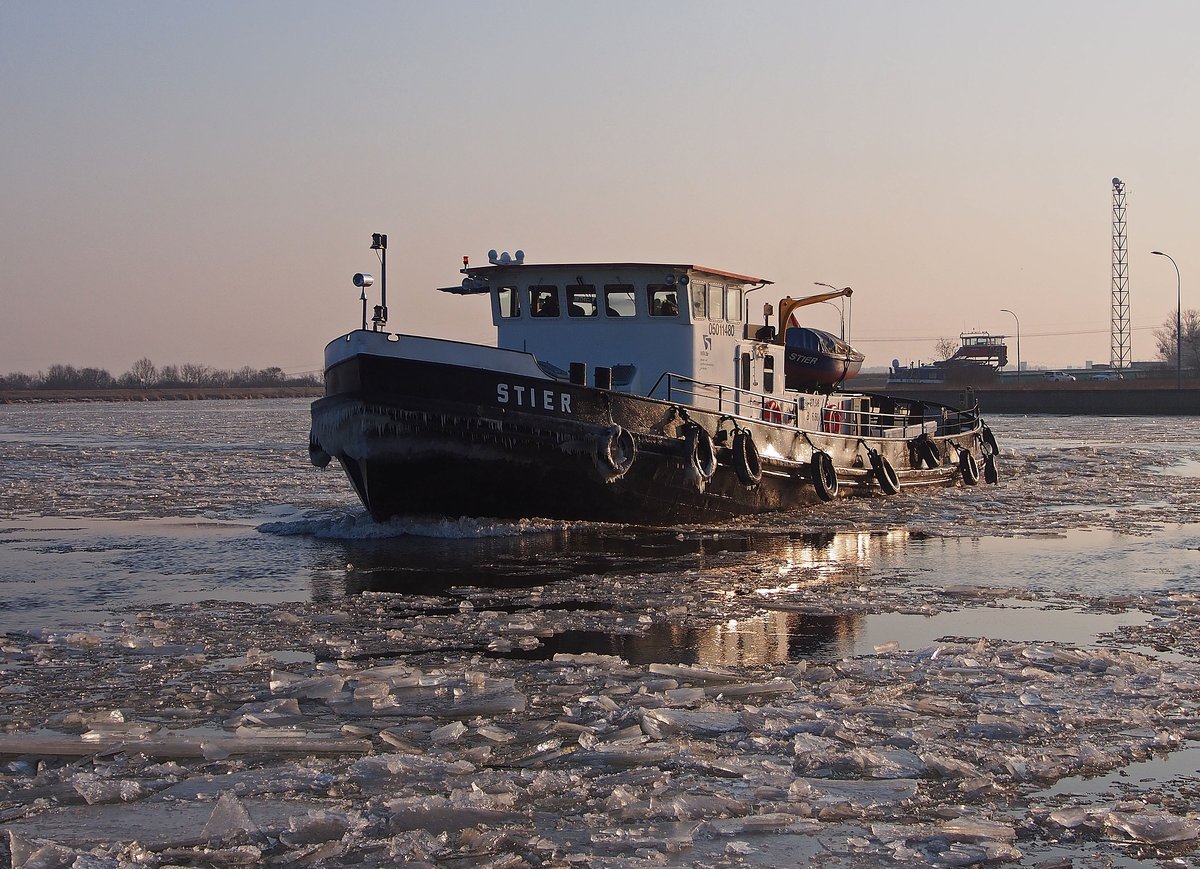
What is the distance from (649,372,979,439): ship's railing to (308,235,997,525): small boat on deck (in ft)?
0.16

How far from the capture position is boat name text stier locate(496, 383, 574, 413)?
14055 mm

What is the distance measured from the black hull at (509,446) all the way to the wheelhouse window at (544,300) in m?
2.33

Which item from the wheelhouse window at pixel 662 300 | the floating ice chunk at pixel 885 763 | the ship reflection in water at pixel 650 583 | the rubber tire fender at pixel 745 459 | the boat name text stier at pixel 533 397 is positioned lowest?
the floating ice chunk at pixel 885 763

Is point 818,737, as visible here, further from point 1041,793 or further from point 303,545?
point 303,545

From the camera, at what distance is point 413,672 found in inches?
298

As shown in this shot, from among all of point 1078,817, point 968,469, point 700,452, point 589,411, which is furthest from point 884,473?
point 1078,817

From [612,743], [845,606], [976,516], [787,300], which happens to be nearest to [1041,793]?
[612,743]

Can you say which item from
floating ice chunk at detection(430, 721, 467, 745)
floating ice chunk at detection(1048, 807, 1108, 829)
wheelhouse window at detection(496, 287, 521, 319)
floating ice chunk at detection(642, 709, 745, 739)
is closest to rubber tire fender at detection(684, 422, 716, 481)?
wheelhouse window at detection(496, 287, 521, 319)

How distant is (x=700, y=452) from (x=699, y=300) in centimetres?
218

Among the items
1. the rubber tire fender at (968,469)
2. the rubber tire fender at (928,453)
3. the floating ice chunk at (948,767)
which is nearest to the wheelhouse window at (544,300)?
the rubber tire fender at (928,453)

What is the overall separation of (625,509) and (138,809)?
10.3 m

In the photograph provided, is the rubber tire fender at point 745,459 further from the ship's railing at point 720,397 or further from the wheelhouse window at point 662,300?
the wheelhouse window at point 662,300

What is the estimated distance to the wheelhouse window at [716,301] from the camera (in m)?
16.8

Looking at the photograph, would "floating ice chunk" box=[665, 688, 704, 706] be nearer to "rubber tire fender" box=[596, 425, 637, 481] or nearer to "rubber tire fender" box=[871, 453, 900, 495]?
"rubber tire fender" box=[596, 425, 637, 481]
